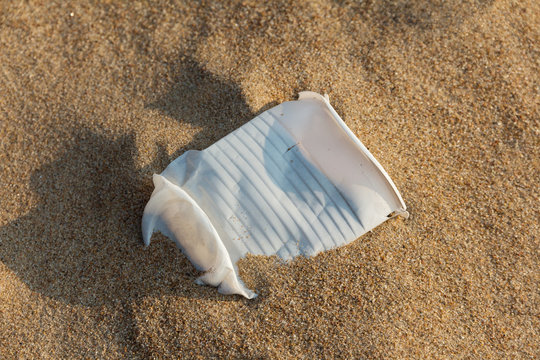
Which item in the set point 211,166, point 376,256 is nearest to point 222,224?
point 211,166

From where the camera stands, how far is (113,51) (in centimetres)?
203

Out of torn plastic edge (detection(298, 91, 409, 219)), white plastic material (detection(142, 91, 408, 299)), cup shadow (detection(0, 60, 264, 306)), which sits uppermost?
Answer: torn plastic edge (detection(298, 91, 409, 219))

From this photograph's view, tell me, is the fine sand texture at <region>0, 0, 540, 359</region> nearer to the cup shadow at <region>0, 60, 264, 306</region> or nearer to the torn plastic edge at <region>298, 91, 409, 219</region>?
the cup shadow at <region>0, 60, 264, 306</region>

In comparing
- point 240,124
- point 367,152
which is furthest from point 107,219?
point 367,152

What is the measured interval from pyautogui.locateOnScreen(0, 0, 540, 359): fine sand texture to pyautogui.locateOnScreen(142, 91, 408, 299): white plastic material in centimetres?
6

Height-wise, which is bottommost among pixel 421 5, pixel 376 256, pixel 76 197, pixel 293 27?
pixel 76 197

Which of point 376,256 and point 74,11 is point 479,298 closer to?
point 376,256

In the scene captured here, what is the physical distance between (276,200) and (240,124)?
430 millimetres

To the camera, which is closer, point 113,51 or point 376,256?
point 376,256

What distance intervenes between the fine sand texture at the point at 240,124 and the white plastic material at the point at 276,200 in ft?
0.20

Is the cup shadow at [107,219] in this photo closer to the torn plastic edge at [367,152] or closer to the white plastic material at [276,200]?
the white plastic material at [276,200]

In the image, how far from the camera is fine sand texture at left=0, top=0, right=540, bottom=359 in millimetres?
1534

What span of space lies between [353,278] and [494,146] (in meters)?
0.81

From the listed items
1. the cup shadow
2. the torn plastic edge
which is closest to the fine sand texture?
the cup shadow
